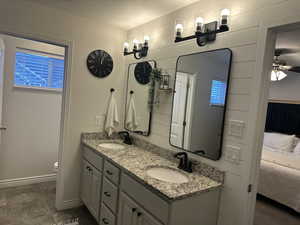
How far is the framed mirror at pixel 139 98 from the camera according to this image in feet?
8.48

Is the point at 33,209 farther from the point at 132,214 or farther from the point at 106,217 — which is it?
the point at 132,214

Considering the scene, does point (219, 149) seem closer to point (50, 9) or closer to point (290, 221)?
point (290, 221)

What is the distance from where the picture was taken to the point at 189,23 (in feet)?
6.76

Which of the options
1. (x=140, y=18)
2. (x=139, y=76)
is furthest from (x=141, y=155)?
(x=140, y=18)

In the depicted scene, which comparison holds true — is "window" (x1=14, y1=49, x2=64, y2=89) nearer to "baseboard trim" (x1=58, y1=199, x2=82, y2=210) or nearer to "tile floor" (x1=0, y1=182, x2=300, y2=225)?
"tile floor" (x1=0, y1=182, x2=300, y2=225)

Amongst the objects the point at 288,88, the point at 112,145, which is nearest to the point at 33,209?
the point at 112,145

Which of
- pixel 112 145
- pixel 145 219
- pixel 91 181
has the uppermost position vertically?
pixel 112 145

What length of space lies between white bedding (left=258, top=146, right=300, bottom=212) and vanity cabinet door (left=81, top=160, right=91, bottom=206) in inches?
109

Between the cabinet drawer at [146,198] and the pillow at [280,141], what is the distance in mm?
4114

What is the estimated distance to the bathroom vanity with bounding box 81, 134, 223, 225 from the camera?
4.75ft

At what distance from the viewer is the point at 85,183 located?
2654 mm

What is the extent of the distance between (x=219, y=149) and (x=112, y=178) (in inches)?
41.9

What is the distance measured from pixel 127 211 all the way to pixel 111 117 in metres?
1.37

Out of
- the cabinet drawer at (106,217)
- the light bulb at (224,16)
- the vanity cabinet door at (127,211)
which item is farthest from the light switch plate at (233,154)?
the cabinet drawer at (106,217)
